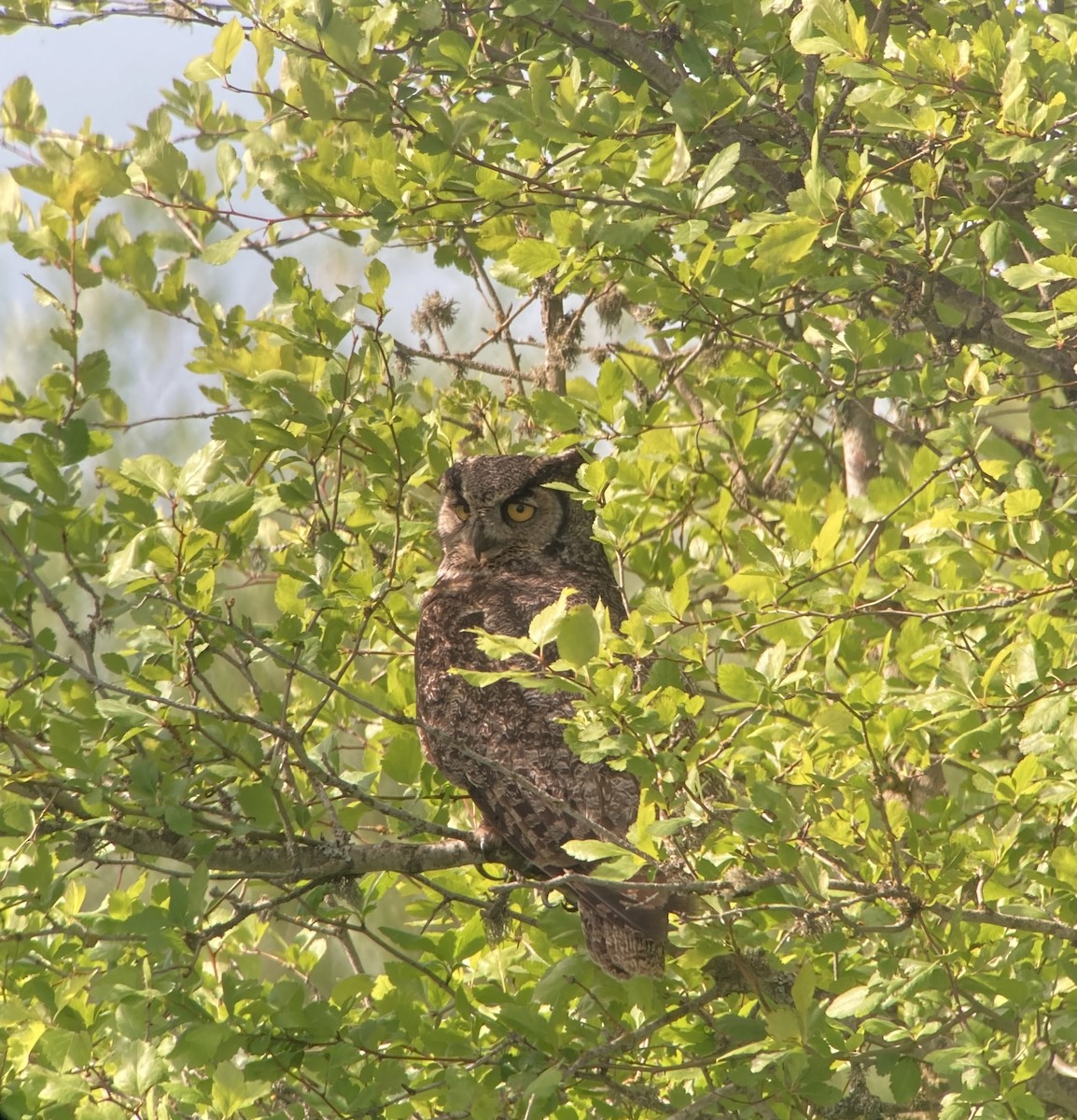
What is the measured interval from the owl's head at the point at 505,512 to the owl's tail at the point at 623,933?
1658 millimetres

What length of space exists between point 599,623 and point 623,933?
1.18m

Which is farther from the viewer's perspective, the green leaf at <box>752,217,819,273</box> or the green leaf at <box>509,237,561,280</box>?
the green leaf at <box>509,237,561,280</box>

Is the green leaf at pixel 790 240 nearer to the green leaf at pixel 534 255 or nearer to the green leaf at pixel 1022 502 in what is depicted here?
the green leaf at pixel 534 255

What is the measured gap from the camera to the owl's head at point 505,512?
461 centimetres

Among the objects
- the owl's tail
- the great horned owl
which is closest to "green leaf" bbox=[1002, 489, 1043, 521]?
the great horned owl

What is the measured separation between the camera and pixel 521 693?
151 inches

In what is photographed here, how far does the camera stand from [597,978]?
132 inches

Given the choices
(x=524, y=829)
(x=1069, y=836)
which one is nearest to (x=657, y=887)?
(x=524, y=829)

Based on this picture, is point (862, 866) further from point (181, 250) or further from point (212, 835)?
point (181, 250)

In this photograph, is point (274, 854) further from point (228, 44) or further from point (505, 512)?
point (228, 44)

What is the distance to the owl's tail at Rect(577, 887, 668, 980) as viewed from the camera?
3.22 m

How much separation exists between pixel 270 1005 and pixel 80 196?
2.08m

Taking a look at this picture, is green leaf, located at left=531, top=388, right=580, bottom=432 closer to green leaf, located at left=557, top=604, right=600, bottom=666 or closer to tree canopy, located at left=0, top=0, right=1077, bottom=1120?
tree canopy, located at left=0, top=0, right=1077, bottom=1120

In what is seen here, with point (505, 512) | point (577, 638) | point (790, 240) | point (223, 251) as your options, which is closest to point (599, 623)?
point (577, 638)
